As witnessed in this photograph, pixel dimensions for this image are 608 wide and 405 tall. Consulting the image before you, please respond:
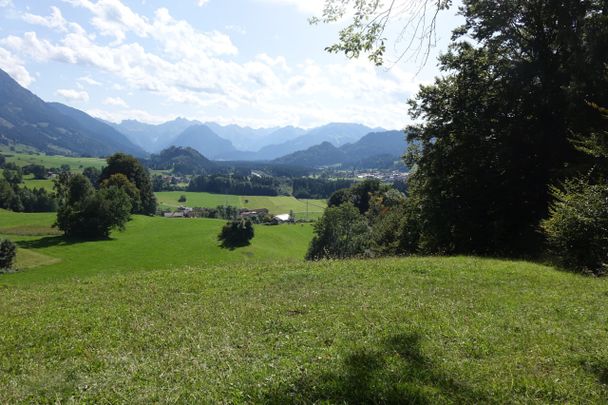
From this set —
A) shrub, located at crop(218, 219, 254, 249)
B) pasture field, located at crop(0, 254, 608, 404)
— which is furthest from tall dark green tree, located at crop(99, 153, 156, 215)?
pasture field, located at crop(0, 254, 608, 404)

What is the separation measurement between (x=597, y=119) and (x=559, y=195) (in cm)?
696

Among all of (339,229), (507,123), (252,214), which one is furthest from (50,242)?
(252,214)

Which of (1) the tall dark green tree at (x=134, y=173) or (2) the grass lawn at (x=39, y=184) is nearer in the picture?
(1) the tall dark green tree at (x=134, y=173)

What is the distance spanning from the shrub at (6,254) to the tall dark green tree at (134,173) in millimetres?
59222

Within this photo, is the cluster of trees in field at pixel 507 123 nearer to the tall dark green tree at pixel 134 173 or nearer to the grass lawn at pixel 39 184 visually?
the tall dark green tree at pixel 134 173

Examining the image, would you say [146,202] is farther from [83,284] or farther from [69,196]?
[83,284]

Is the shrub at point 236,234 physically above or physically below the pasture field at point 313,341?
below

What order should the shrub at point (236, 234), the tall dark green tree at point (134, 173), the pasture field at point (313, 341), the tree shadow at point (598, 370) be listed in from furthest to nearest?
the tall dark green tree at point (134, 173)
the shrub at point (236, 234)
the tree shadow at point (598, 370)
the pasture field at point (313, 341)

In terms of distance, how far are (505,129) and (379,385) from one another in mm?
25149

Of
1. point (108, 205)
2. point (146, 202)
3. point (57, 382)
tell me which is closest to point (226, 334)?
point (57, 382)

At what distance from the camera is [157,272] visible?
18.9 metres

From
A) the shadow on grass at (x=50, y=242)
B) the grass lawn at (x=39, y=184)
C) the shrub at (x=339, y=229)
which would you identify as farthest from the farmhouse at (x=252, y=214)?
the shrub at (x=339, y=229)

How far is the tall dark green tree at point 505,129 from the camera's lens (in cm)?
2695

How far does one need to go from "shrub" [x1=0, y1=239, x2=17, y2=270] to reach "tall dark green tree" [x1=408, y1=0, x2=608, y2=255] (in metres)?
53.8
